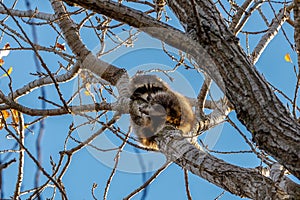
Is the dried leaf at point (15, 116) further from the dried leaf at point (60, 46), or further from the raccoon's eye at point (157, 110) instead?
the raccoon's eye at point (157, 110)

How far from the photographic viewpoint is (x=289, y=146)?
1564 millimetres

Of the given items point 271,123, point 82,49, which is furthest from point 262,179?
point 82,49

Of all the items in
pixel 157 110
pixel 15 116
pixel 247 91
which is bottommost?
pixel 247 91

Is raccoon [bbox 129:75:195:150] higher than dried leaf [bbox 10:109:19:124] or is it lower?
lower

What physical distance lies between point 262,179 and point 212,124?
58.7 inches

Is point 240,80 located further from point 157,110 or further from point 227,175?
point 157,110

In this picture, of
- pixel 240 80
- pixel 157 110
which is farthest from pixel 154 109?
pixel 240 80

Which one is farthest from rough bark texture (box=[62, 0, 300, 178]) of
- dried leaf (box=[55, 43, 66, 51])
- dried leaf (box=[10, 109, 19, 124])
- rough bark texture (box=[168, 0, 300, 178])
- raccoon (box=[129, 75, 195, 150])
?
dried leaf (box=[55, 43, 66, 51])

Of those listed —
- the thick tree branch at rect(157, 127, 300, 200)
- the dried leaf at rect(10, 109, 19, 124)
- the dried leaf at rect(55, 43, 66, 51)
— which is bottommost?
the thick tree branch at rect(157, 127, 300, 200)

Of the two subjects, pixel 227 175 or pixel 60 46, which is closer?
Result: pixel 227 175

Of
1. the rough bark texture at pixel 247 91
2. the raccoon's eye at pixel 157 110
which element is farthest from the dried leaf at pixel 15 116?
the rough bark texture at pixel 247 91

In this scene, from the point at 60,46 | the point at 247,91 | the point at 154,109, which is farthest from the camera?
the point at 60,46

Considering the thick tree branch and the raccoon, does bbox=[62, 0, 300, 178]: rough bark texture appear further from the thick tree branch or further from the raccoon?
the raccoon

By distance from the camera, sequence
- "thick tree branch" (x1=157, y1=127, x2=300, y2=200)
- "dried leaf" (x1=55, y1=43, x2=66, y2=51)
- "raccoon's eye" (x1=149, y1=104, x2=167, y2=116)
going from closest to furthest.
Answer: "thick tree branch" (x1=157, y1=127, x2=300, y2=200) < "raccoon's eye" (x1=149, y1=104, x2=167, y2=116) < "dried leaf" (x1=55, y1=43, x2=66, y2=51)
